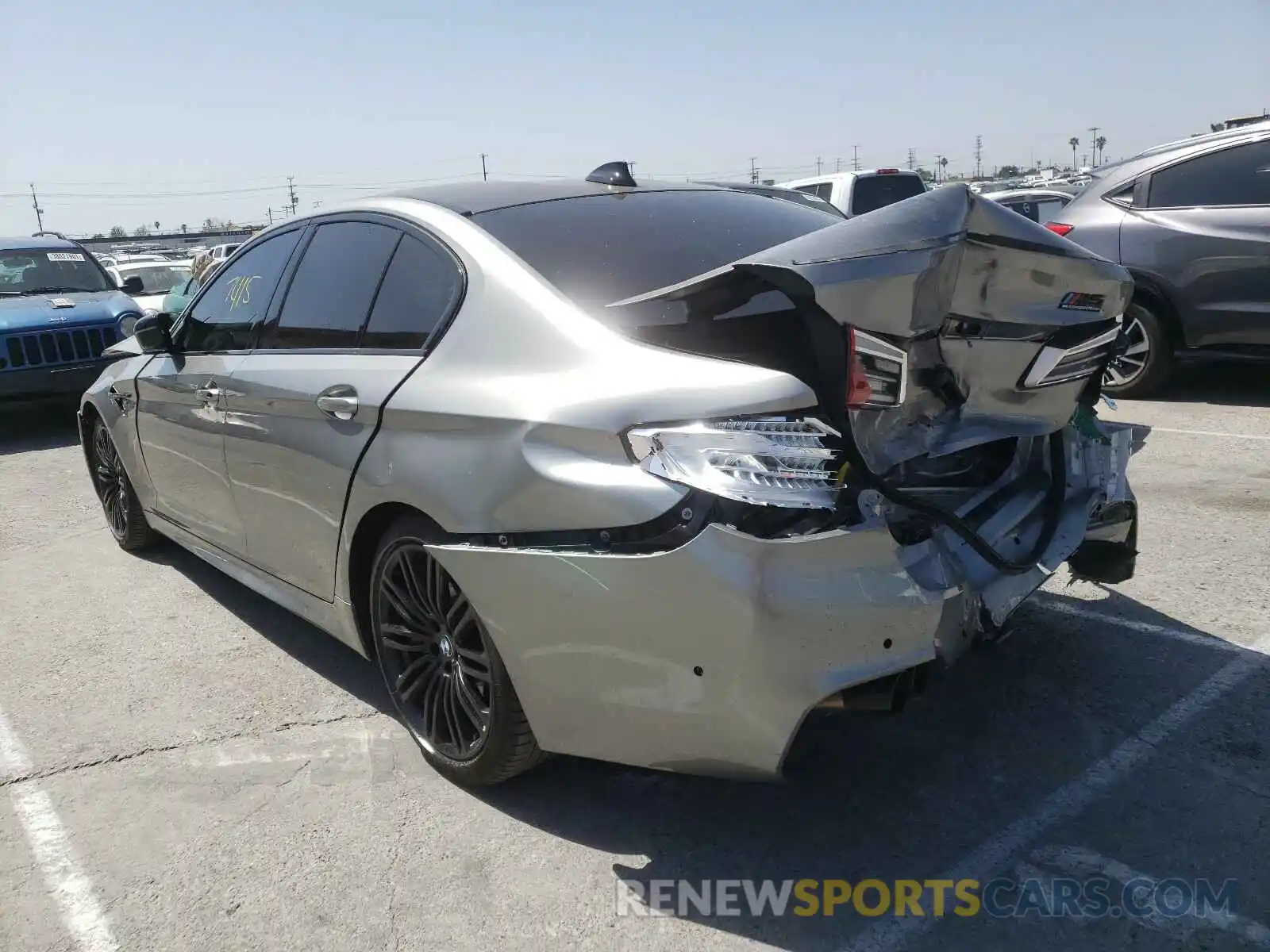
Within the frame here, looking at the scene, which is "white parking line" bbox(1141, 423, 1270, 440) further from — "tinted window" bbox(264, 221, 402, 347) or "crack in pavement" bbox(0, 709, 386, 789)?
"crack in pavement" bbox(0, 709, 386, 789)

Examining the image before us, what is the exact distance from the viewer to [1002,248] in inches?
99.0

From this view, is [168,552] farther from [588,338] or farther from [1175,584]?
[1175,584]

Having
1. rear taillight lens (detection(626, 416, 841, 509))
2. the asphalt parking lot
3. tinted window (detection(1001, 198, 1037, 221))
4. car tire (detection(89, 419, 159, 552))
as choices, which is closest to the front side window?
car tire (detection(89, 419, 159, 552))

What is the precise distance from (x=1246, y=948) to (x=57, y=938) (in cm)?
267

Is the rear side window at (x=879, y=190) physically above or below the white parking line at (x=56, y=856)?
above

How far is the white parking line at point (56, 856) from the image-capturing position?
8.35 ft

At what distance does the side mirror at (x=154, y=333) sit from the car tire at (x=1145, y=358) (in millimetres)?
5846

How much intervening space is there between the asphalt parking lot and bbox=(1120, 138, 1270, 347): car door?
10.7 feet

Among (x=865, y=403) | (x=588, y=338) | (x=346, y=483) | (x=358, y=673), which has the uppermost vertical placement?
(x=588, y=338)

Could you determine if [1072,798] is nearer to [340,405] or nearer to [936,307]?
[936,307]

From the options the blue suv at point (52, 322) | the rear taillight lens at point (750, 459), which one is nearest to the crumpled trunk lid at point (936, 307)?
the rear taillight lens at point (750, 459)

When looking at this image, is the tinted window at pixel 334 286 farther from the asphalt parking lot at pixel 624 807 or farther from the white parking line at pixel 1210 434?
the white parking line at pixel 1210 434

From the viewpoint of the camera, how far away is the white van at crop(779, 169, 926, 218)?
13906 millimetres

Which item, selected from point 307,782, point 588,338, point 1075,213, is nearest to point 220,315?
point 307,782
